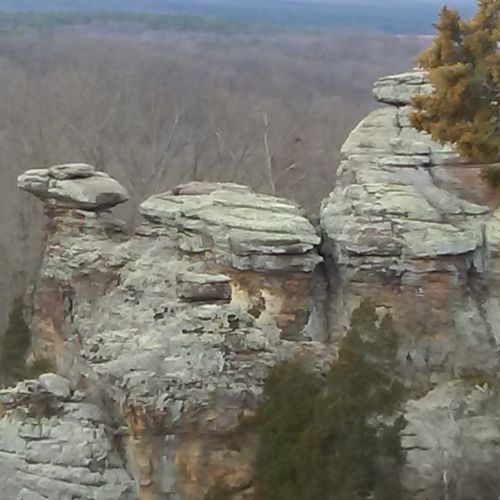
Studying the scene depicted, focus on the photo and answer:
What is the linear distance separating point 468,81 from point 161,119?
2381cm

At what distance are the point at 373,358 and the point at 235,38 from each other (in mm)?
64049

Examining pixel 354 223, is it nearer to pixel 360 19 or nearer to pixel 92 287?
pixel 92 287

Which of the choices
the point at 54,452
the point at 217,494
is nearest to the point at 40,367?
the point at 54,452

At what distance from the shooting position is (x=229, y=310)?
502 inches

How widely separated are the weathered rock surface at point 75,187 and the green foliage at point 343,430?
526 centimetres

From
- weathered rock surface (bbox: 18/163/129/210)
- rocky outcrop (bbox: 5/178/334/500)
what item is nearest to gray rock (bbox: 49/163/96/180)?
weathered rock surface (bbox: 18/163/129/210)

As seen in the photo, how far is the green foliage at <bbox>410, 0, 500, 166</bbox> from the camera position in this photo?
12461mm

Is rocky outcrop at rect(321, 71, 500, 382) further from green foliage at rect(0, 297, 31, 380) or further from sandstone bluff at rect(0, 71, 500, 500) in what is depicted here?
green foliage at rect(0, 297, 31, 380)

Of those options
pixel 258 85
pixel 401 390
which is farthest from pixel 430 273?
pixel 258 85

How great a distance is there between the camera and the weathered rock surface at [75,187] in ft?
51.4

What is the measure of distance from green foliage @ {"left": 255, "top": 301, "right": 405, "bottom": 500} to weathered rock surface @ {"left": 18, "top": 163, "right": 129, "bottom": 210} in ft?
17.2

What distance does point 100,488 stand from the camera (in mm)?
12406

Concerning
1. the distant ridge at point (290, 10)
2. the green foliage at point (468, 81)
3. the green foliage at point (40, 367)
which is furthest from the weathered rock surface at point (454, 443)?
the distant ridge at point (290, 10)

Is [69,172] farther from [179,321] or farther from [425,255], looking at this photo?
[425,255]
